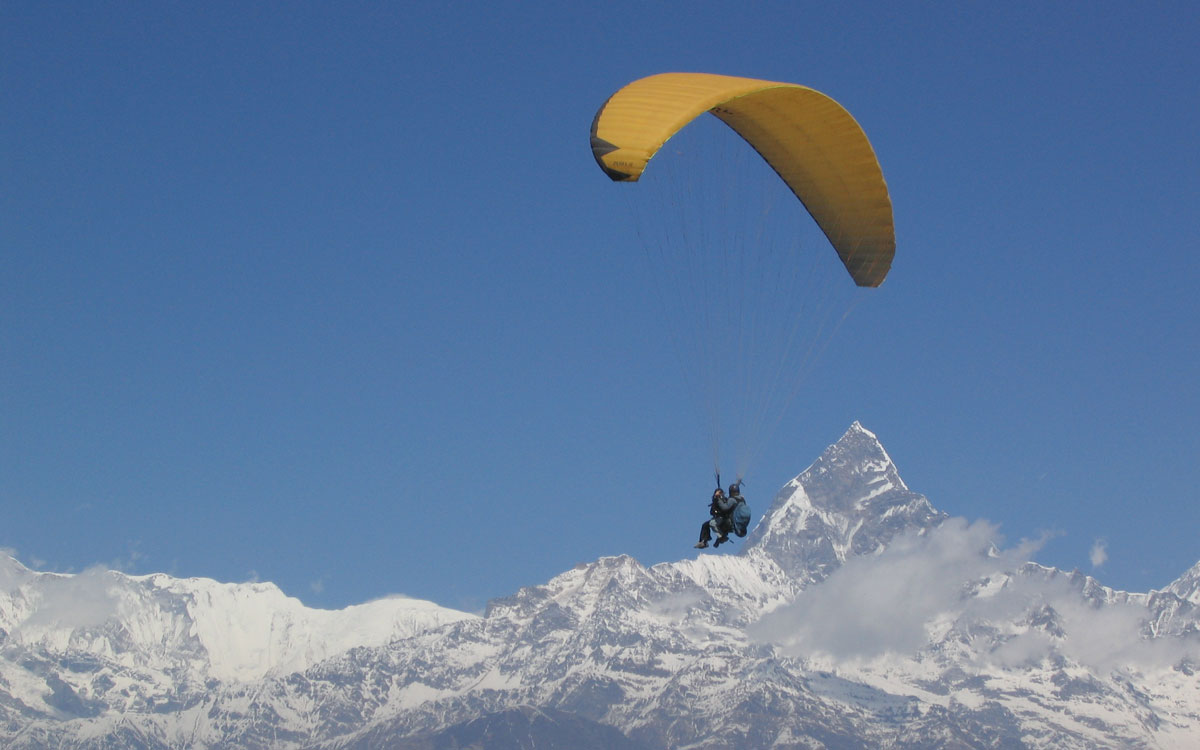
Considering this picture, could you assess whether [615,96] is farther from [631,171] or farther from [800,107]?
[800,107]

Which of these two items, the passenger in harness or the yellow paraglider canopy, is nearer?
the yellow paraglider canopy

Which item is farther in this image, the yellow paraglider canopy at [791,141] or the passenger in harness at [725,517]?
the passenger in harness at [725,517]

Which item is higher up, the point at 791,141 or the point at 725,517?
the point at 791,141

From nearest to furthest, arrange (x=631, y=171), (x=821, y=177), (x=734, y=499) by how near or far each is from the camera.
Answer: (x=631, y=171) → (x=734, y=499) → (x=821, y=177)

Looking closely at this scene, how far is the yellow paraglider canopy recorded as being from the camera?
3622 centimetres

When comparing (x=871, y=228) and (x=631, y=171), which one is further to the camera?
(x=871, y=228)

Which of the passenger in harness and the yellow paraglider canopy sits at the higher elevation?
the yellow paraglider canopy

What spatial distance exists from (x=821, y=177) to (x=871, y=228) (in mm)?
2083

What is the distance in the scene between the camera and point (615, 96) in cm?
3791

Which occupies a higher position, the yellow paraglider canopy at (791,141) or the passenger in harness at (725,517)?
the yellow paraglider canopy at (791,141)

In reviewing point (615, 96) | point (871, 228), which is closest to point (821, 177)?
point (871, 228)

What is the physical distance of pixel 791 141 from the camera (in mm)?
43938

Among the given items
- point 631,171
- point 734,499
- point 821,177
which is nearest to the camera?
point 631,171

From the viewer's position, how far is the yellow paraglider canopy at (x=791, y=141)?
36.2m
